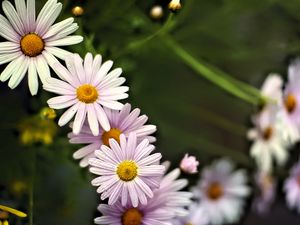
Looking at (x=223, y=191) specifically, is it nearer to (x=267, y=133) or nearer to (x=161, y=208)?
(x=267, y=133)

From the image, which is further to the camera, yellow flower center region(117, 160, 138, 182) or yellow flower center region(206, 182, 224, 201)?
yellow flower center region(206, 182, 224, 201)

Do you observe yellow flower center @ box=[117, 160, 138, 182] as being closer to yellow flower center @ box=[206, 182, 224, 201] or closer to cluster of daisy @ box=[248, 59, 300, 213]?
cluster of daisy @ box=[248, 59, 300, 213]

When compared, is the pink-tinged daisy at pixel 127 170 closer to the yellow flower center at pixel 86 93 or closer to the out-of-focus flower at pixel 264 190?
the yellow flower center at pixel 86 93

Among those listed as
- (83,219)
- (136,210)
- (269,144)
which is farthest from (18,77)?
(269,144)

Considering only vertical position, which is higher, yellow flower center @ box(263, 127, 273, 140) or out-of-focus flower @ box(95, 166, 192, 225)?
yellow flower center @ box(263, 127, 273, 140)

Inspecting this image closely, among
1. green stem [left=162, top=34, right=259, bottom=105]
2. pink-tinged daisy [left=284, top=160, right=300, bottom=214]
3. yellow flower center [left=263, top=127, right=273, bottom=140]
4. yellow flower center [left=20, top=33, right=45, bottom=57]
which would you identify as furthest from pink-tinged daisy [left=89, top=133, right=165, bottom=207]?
pink-tinged daisy [left=284, top=160, right=300, bottom=214]

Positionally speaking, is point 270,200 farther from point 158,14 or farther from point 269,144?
point 158,14

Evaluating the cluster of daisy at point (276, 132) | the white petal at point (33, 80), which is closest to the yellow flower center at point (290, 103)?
the cluster of daisy at point (276, 132)
